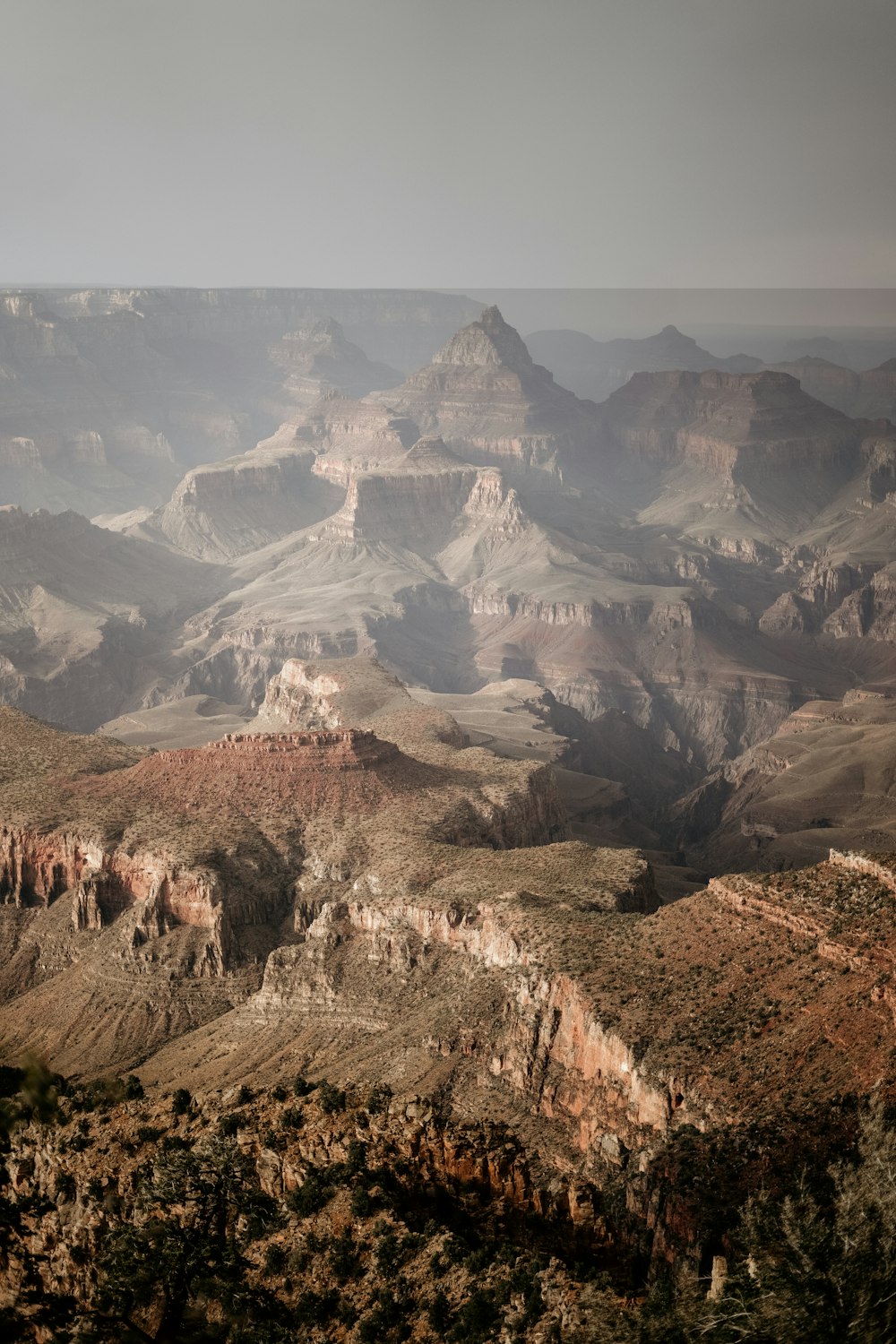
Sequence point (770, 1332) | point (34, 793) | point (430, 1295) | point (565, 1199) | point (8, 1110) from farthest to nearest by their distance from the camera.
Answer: point (34, 793) < point (565, 1199) < point (8, 1110) < point (430, 1295) < point (770, 1332)

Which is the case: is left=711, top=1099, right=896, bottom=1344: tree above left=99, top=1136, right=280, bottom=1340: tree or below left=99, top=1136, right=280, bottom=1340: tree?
above

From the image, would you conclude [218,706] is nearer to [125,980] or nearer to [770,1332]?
[125,980]

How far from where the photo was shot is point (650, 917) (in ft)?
208

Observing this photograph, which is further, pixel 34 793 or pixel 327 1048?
pixel 34 793

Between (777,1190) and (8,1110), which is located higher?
(8,1110)

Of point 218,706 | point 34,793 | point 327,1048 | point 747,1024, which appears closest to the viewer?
point 747,1024

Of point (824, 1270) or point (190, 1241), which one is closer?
point (824, 1270)

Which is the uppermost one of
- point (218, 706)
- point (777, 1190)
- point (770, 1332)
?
point (770, 1332)

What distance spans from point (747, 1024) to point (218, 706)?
143940 millimetres

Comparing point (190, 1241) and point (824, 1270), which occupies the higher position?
point (824, 1270)

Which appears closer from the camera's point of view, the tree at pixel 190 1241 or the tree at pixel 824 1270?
the tree at pixel 824 1270

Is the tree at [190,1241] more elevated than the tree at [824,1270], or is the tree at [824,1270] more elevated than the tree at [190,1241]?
the tree at [824,1270]

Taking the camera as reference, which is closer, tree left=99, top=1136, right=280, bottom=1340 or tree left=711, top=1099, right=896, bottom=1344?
tree left=711, top=1099, right=896, bottom=1344

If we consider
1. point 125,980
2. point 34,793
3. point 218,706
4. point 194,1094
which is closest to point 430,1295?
point 194,1094
